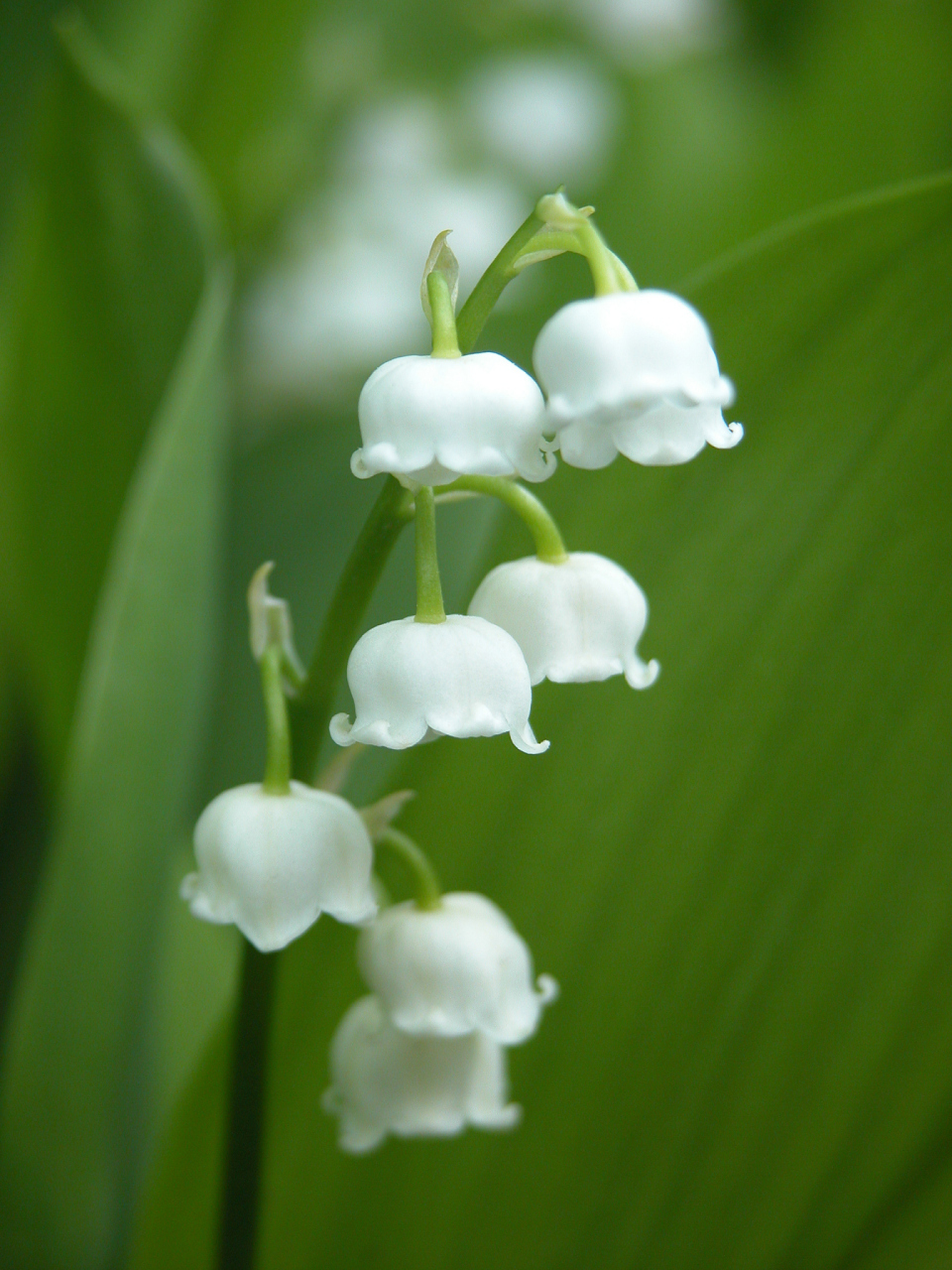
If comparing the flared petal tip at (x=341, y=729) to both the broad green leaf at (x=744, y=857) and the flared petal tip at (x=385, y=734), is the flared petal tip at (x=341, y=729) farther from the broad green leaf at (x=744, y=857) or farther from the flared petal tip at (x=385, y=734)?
the broad green leaf at (x=744, y=857)

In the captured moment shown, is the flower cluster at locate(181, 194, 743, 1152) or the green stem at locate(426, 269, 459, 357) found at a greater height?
the green stem at locate(426, 269, 459, 357)

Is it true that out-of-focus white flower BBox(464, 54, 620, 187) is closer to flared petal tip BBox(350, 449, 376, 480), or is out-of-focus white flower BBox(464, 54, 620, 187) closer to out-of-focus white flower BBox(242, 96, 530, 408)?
out-of-focus white flower BBox(242, 96, 530, 408)

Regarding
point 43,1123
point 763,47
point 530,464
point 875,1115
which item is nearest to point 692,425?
point 530,464

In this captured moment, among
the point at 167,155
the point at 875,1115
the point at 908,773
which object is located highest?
the point at 167,155

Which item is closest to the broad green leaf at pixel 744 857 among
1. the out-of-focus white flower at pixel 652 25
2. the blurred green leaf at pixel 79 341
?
the blurred green leaf at pixel 79 341

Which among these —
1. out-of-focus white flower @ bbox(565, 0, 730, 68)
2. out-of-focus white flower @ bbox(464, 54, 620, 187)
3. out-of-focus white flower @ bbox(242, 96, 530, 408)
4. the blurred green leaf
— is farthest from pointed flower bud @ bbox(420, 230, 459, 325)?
out-of-focus white flower @ bbox(565, 0, 730, 68)

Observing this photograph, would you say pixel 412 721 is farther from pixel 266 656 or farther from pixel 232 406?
pixel 232 406

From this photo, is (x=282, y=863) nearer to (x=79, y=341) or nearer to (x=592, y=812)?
(x=592, y=812)
